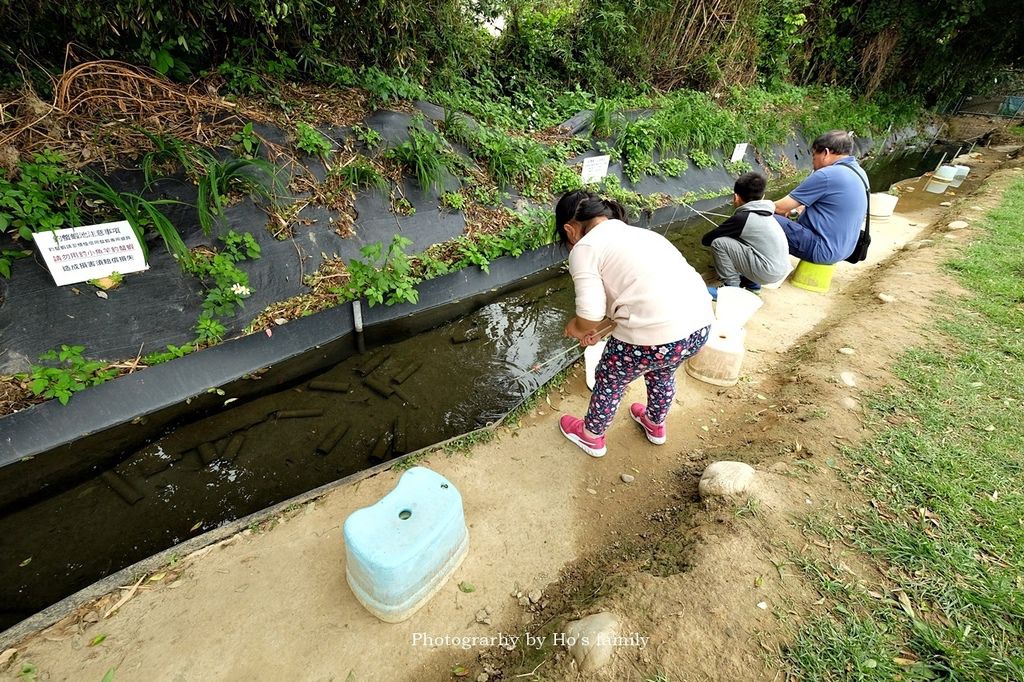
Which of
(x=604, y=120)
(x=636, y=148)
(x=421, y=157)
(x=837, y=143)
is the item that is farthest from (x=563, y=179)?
(x=837, y=143)

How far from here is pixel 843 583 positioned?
164 centimetres

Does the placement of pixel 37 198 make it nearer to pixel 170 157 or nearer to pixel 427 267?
pixel 170 157

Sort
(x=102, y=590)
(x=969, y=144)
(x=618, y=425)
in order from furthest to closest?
(x=969, y=144)
(x=618, y=425)
(x=102, y=590)

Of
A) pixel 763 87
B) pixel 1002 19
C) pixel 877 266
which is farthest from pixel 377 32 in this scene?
pixel 1002 19

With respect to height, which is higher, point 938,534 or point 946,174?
point 946,174

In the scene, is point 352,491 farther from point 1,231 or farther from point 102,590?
point 1,231

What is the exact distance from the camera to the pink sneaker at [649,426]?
2654 millimetres

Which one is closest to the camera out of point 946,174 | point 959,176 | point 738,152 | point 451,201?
point 451,201

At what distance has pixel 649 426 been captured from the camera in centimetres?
267

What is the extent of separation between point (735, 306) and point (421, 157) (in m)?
3.13

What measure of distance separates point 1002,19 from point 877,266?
527 inches

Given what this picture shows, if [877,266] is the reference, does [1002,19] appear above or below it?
above

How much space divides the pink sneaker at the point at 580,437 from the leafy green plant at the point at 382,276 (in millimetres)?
1775

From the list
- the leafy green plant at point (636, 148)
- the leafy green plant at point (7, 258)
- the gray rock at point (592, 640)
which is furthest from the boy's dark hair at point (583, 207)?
the leafy green plant at point (636, 148)
